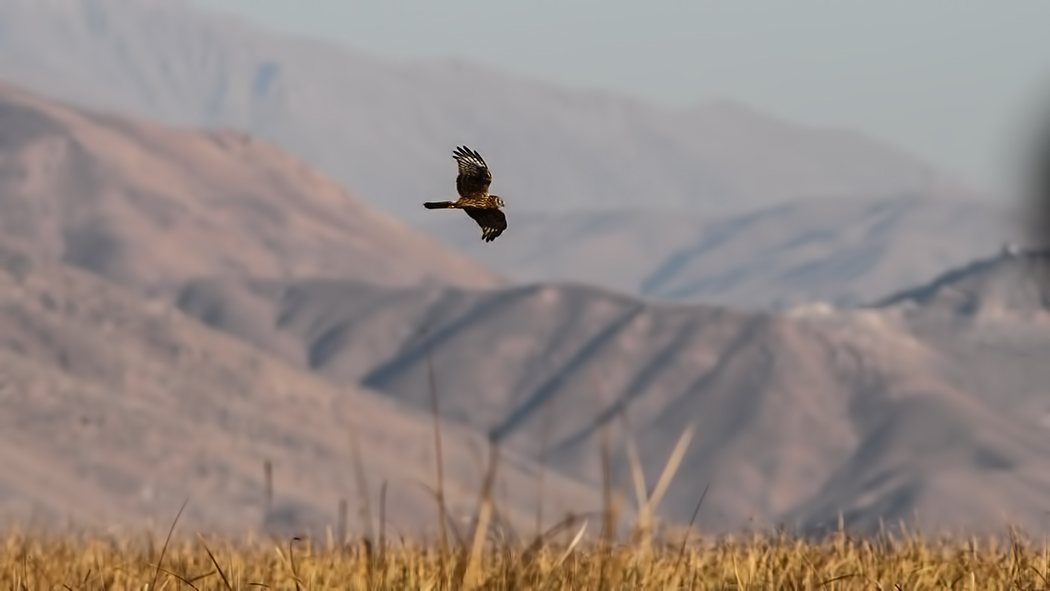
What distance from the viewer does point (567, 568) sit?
17.1 feet

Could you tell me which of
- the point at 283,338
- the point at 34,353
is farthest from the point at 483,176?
the point at 283,338

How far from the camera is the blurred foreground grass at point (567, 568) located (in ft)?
16.7

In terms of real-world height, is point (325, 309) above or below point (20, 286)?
above

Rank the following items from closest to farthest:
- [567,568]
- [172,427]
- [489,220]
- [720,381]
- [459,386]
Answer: [489,220] → [567,568] → [172,427] → [720,381] → [459,386]

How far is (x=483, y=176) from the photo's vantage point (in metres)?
4.80

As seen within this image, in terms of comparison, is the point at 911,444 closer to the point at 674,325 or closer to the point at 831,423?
the point at 831,423

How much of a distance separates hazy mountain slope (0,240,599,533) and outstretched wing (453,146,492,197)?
74.2 metres

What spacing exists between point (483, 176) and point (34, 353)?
114m

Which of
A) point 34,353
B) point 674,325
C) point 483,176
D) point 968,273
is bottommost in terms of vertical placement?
point 483,176

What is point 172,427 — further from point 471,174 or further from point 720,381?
point 471,174

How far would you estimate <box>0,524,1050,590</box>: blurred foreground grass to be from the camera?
5.10 meters

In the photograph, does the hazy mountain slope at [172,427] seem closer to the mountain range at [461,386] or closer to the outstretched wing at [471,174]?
the mountain range at [461,386]

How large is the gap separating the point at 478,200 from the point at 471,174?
22 centimetres

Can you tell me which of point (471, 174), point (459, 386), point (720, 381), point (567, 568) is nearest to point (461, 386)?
point (459, 386)
